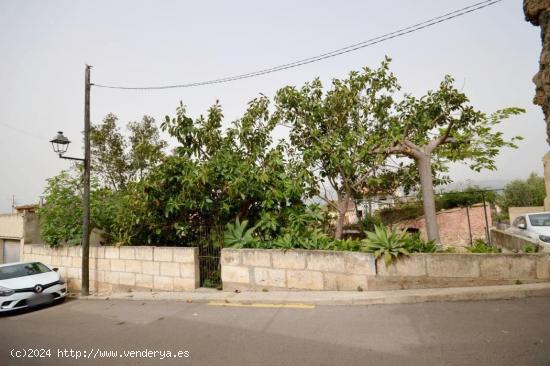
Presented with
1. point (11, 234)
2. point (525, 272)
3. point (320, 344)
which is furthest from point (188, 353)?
point (11, 234)

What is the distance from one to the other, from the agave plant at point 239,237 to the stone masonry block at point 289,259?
2.92ft

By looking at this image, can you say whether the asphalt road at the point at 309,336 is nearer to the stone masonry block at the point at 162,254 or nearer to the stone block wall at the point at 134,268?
the stone block wall at the point at 134,268

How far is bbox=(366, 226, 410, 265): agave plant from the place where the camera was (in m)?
6.00

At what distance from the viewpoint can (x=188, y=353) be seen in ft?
14.0

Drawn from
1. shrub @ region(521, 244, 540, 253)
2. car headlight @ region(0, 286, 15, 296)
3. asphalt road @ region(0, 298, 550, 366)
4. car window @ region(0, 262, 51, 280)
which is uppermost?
shrub @ region(521, 244, 540, 253)

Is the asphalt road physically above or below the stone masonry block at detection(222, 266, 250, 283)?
below

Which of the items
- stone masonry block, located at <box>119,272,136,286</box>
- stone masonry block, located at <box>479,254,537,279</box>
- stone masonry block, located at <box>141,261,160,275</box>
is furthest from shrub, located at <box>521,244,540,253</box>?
stone masonry block, located at <box>119,272,136,286</box>

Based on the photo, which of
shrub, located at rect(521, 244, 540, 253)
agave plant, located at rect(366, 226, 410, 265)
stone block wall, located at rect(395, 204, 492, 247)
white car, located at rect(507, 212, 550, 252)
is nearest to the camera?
shrub, located at rect(521, 244, 540, 253)

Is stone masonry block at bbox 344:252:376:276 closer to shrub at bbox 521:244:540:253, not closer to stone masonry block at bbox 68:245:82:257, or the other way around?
shrub at bbox 521:244:540:253

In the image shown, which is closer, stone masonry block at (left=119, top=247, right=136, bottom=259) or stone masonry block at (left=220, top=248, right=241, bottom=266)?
stone masonry block at (left=220, top=248, right=241, bottom=266)

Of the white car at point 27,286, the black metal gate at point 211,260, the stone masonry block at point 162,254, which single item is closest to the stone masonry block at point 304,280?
the black metal gate at point 211,260

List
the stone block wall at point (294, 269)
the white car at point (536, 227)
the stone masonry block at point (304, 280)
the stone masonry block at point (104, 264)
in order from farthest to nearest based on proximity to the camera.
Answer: the stone masonry block at point (104, 264) < the white car at point (536, 227) < the stone masonry block at point (304, 280) < the stone block wall at point (294, 269)

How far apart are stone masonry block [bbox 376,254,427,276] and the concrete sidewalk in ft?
1.15

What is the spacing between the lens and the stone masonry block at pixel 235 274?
7.30m
